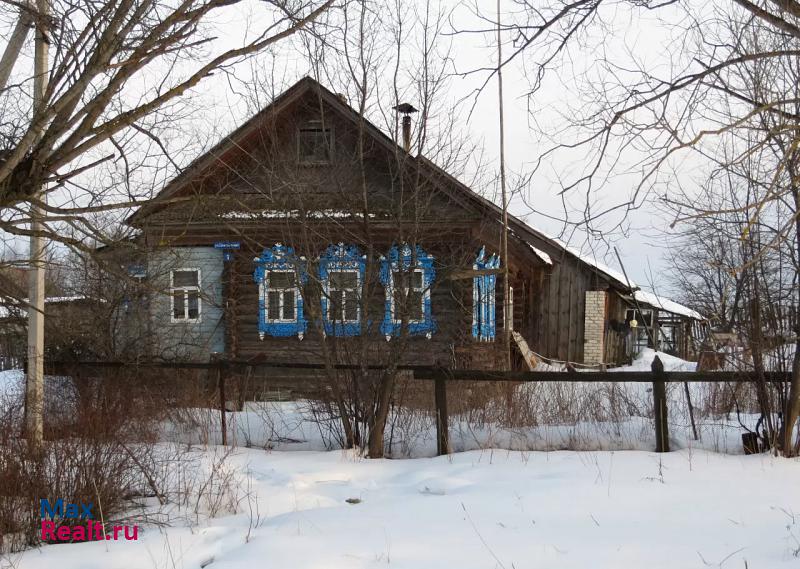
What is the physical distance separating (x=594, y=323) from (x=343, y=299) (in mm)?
13801

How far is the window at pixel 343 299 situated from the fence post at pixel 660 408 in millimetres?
3304

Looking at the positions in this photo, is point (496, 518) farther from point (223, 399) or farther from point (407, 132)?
point (407, 132)

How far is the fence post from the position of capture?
7544mm

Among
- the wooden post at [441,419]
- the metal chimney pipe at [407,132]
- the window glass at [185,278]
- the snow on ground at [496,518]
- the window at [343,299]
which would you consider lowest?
the snow on ground at [496,518]

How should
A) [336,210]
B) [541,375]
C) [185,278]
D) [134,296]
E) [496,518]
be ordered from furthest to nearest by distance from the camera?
[185,278]
[134,296]
[336,210]
[541,375]
[496,518]

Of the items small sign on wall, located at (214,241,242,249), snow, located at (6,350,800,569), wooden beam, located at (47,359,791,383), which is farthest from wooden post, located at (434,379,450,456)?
small sign on wall, located at (214,241,242,249)

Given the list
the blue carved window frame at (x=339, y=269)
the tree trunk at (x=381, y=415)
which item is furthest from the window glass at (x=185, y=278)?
the tree trunk at (x=381, y=415)

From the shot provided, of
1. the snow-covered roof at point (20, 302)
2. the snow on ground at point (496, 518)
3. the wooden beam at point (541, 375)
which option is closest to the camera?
the snow on ground at point (496, 518)

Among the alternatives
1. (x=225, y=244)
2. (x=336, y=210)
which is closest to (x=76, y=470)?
(x=336, y=210)

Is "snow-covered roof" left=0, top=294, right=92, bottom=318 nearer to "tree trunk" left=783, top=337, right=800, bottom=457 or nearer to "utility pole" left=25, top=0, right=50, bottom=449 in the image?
"utility pole" left=25, top=0, right=50, bottom=449

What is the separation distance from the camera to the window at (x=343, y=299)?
838 centimetres

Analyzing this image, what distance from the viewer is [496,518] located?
5660mm

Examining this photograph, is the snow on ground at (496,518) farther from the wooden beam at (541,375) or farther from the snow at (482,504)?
the wooden beam at (541,375)

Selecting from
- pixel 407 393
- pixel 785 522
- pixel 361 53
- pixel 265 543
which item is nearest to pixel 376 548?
pixel 265 543
